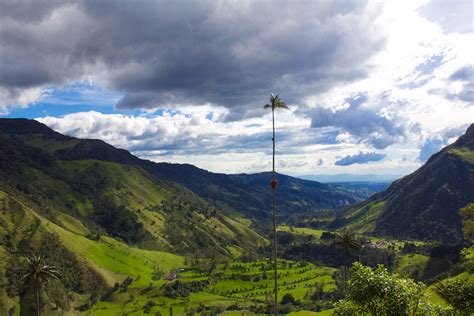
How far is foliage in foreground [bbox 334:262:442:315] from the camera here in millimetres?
39991

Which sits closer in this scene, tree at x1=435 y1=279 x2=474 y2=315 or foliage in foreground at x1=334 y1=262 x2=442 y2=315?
foliage in foreground at x1=334 y1=262 x2=442 y2=315

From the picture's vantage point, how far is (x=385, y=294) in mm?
40406

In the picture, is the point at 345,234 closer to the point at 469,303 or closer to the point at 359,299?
the point at 469,303

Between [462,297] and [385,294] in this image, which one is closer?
[385,294]

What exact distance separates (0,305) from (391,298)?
211m

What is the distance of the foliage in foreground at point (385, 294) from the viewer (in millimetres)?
39991

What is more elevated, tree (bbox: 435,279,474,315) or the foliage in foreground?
the foliage in foreground

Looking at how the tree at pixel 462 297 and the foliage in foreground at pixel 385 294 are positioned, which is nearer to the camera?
the foliage in foreground at pixel 385 294

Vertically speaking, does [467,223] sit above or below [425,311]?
above

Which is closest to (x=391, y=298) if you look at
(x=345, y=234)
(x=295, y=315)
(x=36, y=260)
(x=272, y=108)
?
(x=272, y=108)

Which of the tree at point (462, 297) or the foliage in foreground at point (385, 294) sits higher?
the foliage in foreground at point (385, 294)

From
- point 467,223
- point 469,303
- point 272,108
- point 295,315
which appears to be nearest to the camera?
point 469,303

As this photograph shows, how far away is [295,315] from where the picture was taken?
18712cm

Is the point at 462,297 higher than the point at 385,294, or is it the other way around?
the point at 385,294
